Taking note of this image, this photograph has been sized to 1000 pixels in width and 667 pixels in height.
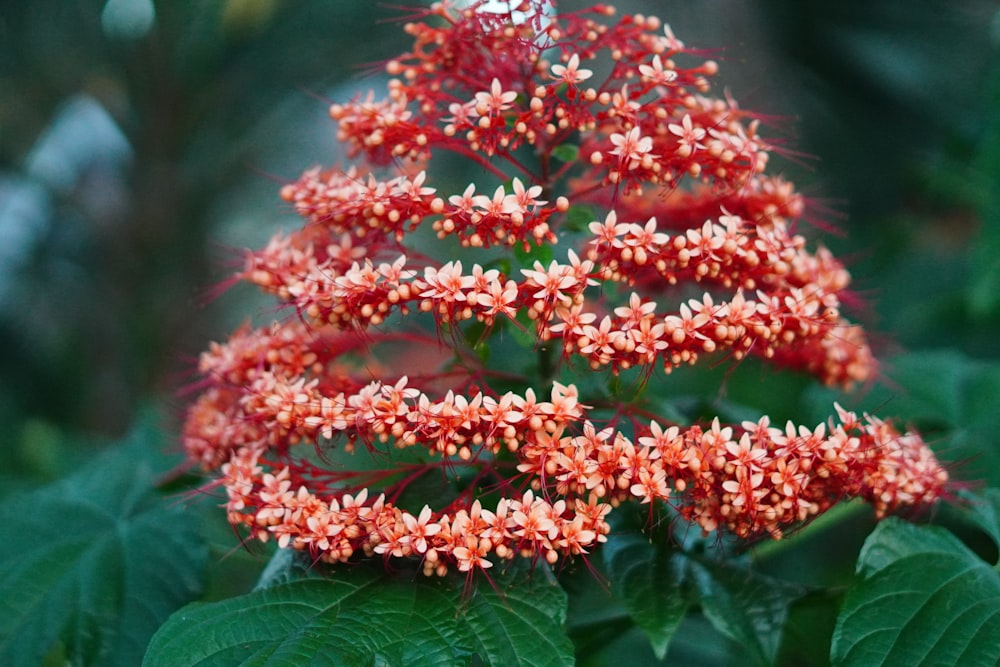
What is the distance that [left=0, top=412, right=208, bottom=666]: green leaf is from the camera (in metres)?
1.03

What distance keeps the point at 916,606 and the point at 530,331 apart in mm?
489

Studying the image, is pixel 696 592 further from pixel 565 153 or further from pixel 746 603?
pixel 565 153

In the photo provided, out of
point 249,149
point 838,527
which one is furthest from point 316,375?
point 249,149

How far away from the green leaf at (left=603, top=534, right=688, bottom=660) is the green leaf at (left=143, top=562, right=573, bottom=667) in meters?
0.11

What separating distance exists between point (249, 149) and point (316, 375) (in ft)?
8.50

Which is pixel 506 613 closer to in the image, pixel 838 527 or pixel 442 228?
pixel 442 228

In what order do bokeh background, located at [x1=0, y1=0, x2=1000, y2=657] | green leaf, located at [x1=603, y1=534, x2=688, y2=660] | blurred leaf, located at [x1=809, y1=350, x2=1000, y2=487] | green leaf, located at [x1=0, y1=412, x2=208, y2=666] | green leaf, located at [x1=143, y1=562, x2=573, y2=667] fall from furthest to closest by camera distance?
1. bokeh background, located at [x1=0, y1=0, x2=1000, y2=657]
2. blurred leaf, located at [x1=809, y1=350, x2=1000, y2=487]
3. green leaf, located at [x1=0, y1=412, x2=208, y2=666]
4. green leaf, located at [x1=603, y1=534, x2=688, y2=660]
5. green leaf, located at [x1=143, y1=562, x2=573, y2=667]

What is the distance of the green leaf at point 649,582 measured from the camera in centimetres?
90

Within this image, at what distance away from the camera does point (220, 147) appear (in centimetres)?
345

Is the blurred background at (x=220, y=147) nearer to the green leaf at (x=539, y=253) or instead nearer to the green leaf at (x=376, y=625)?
the green leaf at (x=376, y=625)

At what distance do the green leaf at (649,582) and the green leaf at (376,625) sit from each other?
0.11 meters

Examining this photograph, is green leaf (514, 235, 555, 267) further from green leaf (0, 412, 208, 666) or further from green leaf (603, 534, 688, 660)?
green leaf (0, 412, 208, 666)

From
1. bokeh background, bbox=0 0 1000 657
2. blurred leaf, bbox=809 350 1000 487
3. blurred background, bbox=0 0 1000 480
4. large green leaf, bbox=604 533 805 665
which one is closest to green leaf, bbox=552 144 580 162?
large green leaf, bbox=604 533 805 665

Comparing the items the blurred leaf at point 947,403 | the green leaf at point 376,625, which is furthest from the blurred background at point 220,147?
the green leaf at point 376,625
